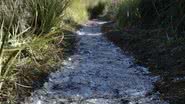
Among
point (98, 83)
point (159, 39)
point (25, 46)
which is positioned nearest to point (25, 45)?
point (25, 46)

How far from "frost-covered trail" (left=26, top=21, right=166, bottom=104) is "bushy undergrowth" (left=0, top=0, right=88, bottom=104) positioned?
210 mm

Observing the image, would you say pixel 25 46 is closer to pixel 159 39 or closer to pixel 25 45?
pixel 25 45

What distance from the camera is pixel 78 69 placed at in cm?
639

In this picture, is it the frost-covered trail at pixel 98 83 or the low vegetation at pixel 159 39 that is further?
the low vegetation at pixel 159 39

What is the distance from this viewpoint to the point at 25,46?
16.7 ft

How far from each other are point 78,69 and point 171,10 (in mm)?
3137

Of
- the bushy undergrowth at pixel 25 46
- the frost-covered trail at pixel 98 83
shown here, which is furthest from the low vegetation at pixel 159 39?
the bushy undergrowth at pixel 25 46

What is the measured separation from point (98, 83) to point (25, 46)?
112 centimetres

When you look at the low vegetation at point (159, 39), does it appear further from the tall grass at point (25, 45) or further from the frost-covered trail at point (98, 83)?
the tall grass at point (25, 45)

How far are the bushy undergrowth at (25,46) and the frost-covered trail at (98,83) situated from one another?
8.3 inches

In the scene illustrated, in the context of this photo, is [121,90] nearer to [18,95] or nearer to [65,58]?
[18,95]

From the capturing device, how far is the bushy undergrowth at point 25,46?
15.9 feet

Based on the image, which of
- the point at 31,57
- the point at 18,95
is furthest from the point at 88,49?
the point at 18,95

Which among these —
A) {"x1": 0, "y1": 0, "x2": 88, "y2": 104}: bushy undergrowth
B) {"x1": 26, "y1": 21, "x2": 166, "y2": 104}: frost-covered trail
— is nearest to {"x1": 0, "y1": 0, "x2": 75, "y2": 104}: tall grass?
{"x1": 0, "y1": 0, "x2": 88, "y2": 104}: bushy undergrowth
